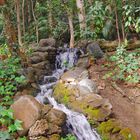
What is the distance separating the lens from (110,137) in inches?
270

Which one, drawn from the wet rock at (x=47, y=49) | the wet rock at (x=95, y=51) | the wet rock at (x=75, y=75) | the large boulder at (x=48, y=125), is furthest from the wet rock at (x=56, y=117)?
the wet rock at (x=47, y=49)

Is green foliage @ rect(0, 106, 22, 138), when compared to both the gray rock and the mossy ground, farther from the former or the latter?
the gray rock

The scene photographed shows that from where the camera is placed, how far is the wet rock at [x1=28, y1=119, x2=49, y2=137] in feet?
20.5

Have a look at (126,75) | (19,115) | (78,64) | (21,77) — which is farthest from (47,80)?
(19,115)

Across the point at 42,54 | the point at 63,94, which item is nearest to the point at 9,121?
the point at 63,94

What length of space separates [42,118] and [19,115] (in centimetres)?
57

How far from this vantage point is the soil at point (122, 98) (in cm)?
752

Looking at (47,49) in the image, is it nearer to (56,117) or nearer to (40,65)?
(40,65)

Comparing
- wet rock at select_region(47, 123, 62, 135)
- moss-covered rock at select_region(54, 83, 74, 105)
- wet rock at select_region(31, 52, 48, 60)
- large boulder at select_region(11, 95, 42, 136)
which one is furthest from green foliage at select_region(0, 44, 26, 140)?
wet rock at select_region(31, 52, 48, 60)

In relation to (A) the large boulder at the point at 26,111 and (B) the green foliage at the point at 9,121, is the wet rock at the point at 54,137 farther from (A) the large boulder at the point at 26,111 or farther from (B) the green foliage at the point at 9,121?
(B) the green foliage at the point at 9,121

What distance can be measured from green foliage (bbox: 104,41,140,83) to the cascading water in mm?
2115

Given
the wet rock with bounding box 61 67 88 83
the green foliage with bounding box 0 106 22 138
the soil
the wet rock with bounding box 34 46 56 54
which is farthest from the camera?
the wet rock with bounding box 34 46 56 54

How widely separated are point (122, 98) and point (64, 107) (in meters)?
1.88

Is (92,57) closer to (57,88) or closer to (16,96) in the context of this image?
(57,88)
